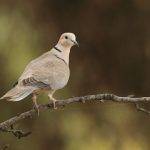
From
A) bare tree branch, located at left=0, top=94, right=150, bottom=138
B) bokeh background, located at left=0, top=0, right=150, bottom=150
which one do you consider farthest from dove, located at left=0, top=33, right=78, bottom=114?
bokeh background, located at left=0, top=0, right=150, bottom=150

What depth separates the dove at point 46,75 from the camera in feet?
14.3

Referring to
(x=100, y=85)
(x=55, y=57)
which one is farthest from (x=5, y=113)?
(x=55, y=57)

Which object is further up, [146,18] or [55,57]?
[146,18]

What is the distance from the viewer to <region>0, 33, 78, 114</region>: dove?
4344 mm

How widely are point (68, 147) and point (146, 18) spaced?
214 centimetres

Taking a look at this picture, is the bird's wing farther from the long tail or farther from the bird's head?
the bird's head

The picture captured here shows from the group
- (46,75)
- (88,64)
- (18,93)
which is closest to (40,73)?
(46,75)

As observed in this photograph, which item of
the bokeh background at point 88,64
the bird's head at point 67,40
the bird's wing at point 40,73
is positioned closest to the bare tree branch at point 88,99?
the bird's wing at point 40,73

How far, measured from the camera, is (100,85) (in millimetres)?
11391

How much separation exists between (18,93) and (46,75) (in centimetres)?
54

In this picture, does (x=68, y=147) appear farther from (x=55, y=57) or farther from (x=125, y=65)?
(x=55, y=57)

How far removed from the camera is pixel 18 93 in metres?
4.17

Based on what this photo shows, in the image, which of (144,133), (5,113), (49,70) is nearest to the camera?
(49,70)

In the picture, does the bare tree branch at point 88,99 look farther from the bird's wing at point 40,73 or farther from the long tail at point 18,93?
the bird's wing at point 40,73
